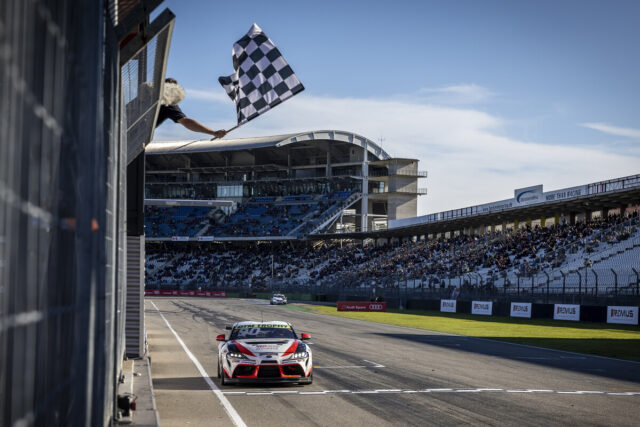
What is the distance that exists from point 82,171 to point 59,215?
46 centimetres

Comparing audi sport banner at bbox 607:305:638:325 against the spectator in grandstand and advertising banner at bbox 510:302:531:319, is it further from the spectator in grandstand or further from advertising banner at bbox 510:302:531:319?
the spectator in grandstand

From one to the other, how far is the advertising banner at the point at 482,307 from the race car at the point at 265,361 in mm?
30099

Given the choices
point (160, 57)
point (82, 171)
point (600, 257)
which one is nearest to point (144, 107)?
point (160, 57)

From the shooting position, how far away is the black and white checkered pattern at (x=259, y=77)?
10914 millimetres

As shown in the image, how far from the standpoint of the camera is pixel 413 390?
13180 mm

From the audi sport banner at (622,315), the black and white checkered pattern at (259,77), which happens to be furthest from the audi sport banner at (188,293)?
the black and white checkered pattern at (259,77)

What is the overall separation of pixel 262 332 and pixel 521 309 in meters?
27.2

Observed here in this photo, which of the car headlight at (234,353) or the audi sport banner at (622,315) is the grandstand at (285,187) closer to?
the audi sport banner at (622,315)

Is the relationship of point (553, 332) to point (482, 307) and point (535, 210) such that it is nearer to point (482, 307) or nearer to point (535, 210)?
point (482, 307)

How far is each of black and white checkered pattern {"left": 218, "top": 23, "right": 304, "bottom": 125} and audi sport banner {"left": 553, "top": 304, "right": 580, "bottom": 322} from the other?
1093 inches

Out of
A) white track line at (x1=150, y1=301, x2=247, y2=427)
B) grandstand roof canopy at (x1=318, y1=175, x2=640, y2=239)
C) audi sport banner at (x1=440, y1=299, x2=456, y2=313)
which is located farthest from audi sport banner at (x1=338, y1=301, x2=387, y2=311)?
white track line at (x1=150, y1=301, x2=247, y2=427)

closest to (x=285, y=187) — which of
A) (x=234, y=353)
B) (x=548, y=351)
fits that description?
(x=548, y=351)

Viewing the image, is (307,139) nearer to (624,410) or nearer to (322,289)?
(322,289)

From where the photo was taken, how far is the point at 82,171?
10.8 feet
